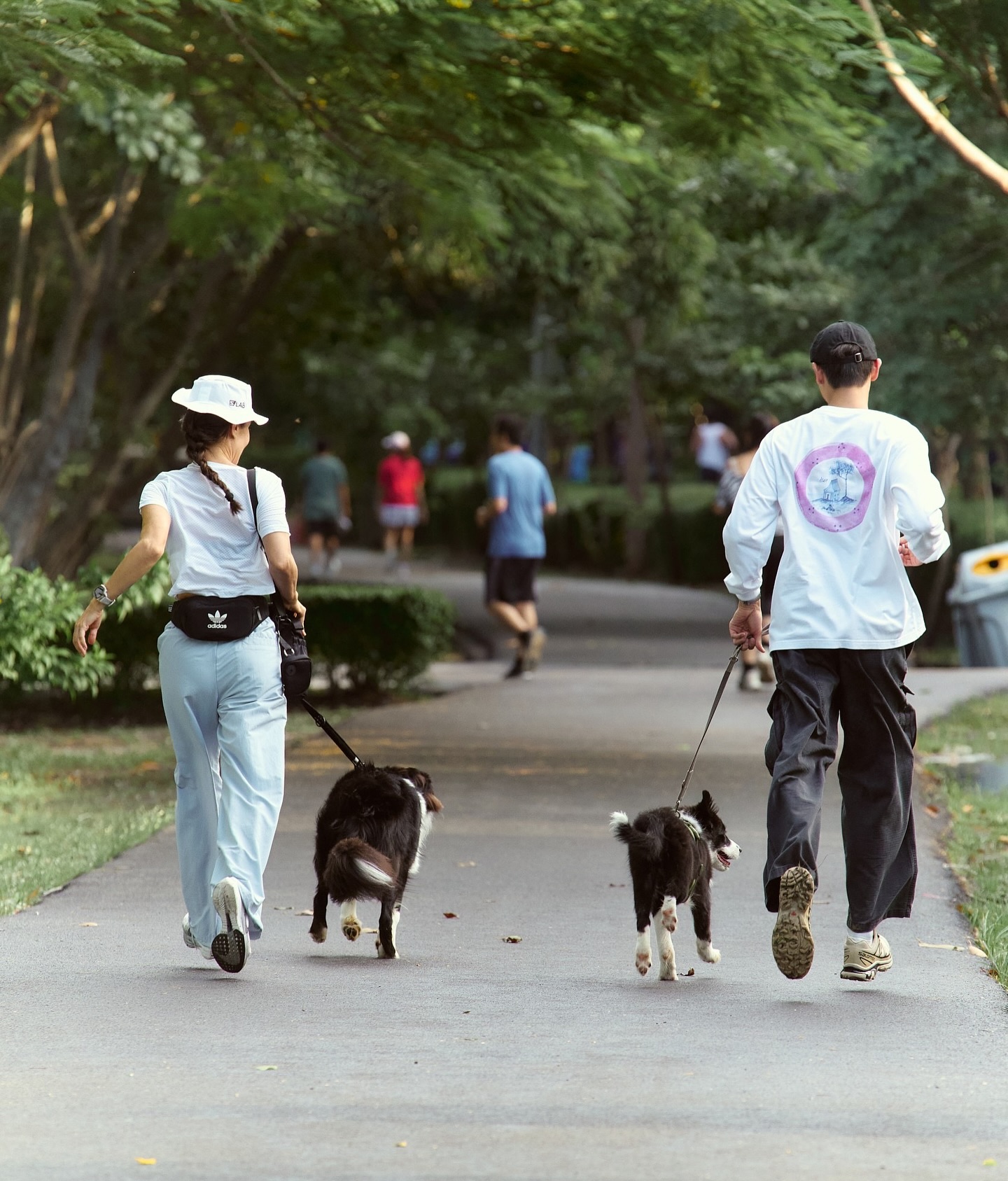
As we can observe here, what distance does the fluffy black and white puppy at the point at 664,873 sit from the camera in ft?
18.2

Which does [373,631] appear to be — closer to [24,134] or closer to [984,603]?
[24,134]

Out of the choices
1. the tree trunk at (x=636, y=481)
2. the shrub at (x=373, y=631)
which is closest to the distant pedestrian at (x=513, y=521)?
the shrub at (x=373, y=631)

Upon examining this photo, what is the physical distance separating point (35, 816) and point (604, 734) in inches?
158

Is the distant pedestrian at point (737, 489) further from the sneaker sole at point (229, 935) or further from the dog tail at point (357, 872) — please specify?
the sneaker sole at point (229, 935)

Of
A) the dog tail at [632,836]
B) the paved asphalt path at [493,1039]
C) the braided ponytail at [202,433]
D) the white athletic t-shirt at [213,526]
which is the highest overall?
the braided ponytail at [202,433]

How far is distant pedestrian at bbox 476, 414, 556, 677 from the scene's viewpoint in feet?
46.4

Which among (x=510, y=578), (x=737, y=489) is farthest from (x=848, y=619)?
(x=510, y=578)

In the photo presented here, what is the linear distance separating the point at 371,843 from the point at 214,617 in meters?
0.89

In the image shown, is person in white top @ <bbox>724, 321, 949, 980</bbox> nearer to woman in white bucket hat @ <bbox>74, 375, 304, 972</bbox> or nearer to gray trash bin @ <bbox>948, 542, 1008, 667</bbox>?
woman in white bucket hat @ <bbox>74, 375, 304, 972</bbox>

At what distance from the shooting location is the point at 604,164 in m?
11.0

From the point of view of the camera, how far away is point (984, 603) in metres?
16.1

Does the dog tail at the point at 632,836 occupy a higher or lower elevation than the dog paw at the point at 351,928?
higher

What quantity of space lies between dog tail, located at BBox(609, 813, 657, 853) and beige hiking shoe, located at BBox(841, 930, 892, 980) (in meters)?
0.67

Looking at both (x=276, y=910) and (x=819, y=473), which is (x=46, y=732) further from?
(x=819, y=473)
